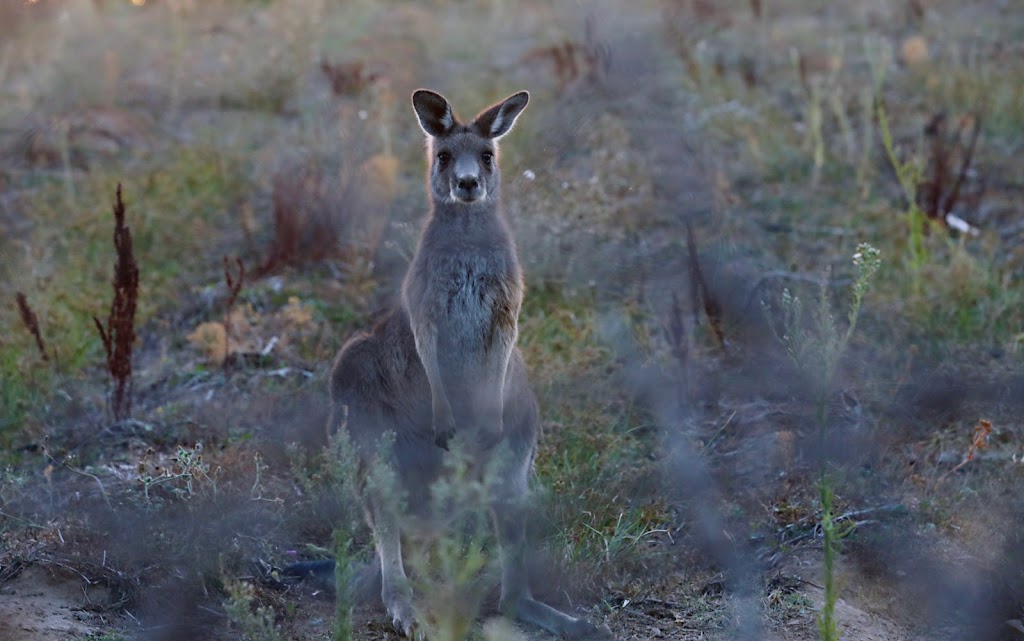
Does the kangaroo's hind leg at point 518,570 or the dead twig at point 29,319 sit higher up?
the dead twig at point 29,319

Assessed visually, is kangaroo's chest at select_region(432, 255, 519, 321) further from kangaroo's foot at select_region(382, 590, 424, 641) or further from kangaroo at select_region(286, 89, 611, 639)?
kangaroo's foot at select_region(382, 590, 424, 641)

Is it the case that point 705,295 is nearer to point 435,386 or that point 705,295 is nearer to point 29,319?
point 435,386

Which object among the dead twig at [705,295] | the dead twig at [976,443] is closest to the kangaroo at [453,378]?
the dead twig at [705,295]

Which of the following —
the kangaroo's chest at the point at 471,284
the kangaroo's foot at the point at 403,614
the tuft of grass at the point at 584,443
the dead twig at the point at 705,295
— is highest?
the kangaroo's chest at the point at 471,284

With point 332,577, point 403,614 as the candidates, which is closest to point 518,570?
point 403,614

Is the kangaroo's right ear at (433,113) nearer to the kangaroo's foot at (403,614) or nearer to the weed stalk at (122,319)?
the weed stalk at (122,319)

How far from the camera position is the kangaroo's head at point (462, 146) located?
4914 mm

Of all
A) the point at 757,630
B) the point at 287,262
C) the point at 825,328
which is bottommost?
the point at 757,630

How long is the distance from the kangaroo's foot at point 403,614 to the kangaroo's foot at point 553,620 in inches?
15.0

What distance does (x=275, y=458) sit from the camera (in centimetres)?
594

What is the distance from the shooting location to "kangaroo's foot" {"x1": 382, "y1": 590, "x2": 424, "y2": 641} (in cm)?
457

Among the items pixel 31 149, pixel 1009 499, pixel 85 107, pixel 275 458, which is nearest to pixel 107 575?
pixel 275 458

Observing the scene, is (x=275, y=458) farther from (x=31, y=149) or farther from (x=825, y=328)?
(x=31, y=149)

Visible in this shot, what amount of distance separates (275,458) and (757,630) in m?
2.66
